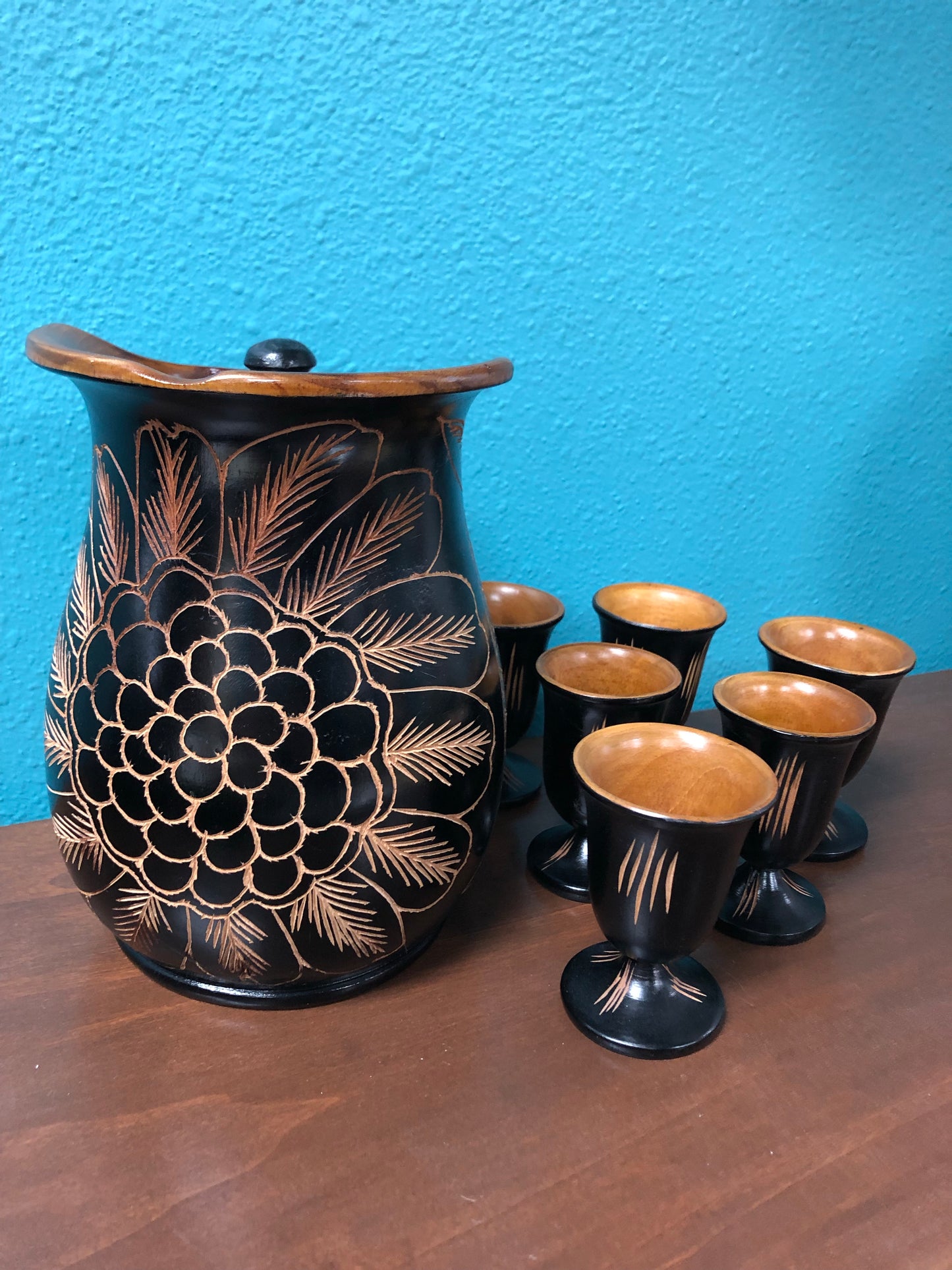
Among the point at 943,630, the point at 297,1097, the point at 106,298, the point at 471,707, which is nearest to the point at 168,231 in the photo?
the point at 106,298

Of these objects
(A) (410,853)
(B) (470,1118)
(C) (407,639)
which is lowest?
(B) (470,1118)

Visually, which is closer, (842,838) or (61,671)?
(61,671)

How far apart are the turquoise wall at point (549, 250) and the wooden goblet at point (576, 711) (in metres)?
0.17

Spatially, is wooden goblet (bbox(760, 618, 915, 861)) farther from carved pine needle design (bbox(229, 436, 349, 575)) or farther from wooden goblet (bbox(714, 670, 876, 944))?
carved pine needle design (bbox(229, 436, 349, 575))

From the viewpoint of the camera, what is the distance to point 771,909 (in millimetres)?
616

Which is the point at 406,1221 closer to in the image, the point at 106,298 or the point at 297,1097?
the point at 297,1097

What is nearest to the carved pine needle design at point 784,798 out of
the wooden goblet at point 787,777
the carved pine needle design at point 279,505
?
the wooden goblet at point 787,777

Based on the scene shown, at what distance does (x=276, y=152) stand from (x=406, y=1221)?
2.05 feet

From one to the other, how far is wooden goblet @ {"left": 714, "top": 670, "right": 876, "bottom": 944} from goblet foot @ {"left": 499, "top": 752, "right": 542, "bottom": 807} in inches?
7.0

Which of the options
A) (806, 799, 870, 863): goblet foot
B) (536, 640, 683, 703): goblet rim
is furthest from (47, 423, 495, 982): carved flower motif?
(806, 799, 870, 863): goblet foot

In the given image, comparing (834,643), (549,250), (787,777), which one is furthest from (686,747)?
(549,250)

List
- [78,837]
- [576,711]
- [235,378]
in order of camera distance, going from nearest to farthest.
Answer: [235,378] < [78,837] < [576,711]

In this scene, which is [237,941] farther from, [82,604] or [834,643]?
[834,643]

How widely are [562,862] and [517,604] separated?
20cm
